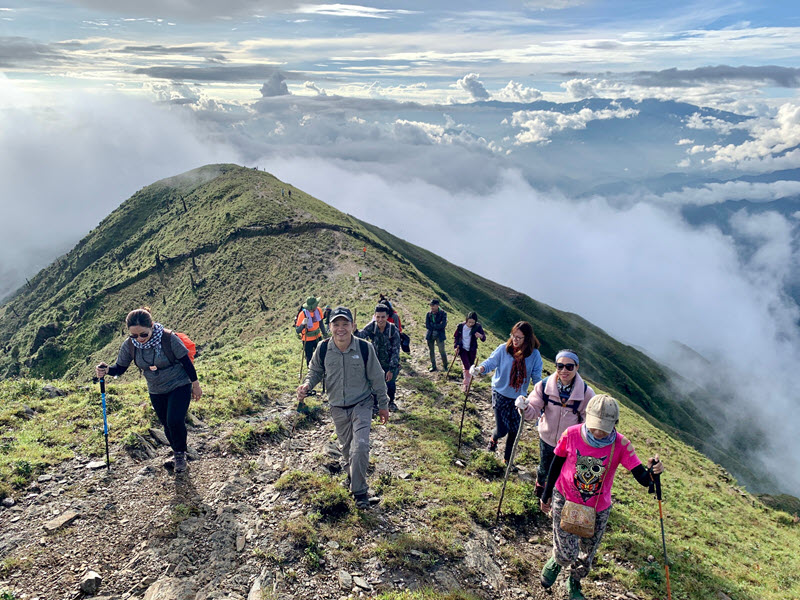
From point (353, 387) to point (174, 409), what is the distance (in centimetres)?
358

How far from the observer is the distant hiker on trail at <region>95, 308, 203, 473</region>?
789cm

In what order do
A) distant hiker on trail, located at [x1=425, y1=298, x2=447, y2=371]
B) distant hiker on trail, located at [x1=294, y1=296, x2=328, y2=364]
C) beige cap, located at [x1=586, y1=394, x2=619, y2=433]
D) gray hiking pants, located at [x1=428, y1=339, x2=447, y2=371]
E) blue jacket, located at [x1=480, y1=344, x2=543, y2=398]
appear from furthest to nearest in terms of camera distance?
gray hiking pants, located at [x1=428, y1=339, x2=447, y2=371] → distant hiker on trail, located at [x1=425, y1=298, x2=447, y2=371] → distant hiker on trail, located at [x1=294, y1=296, x2=328, y2=364] → blue jacket, located at [x1=480, y1=344, x2=543, y2=398] → beige cap, located at [x1=586, y1=394, x2=619, y2=433]

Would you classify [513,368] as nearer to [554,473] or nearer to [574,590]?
[554,473]

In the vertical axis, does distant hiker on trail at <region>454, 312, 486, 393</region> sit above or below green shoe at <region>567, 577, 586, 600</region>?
above

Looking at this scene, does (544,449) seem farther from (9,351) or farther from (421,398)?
(9,351)

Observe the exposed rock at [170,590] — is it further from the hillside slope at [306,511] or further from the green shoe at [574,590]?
the green shoe at [574,590]

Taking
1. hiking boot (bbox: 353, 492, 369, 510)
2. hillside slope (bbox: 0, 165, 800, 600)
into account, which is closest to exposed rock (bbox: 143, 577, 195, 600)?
hillside slope (bbox: 0, 165, 800, 600)

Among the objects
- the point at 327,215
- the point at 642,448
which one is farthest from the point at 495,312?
the point at 642,448

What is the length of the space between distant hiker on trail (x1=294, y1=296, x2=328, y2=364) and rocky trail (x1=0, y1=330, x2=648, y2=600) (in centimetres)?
581

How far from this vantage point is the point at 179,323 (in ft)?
174

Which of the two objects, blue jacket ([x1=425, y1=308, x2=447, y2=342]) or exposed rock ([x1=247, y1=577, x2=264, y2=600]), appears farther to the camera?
blue jacket ([x1=425, y1=308, x2=447, y2=342])

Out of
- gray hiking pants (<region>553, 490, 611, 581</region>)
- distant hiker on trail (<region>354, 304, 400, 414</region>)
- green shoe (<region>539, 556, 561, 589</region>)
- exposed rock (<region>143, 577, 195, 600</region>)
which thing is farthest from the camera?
distant hiker on trail (<region>354, 304, 400, 414</region>)

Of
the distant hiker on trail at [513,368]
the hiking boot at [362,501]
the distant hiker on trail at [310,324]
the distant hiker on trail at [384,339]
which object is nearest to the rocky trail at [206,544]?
the hiking boot at [362,501]

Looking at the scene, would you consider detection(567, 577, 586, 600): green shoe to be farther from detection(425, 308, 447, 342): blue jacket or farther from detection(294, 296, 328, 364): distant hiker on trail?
detection(425, 308, 447, 342): blue jacket
